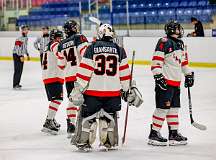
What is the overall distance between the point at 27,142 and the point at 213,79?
641cm

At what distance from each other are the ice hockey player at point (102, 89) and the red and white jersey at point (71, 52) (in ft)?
2.17

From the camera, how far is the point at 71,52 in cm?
626

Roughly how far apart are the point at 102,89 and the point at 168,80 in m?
0.74

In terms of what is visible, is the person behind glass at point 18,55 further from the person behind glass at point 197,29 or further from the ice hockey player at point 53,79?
the ice hockey player at point 53,79

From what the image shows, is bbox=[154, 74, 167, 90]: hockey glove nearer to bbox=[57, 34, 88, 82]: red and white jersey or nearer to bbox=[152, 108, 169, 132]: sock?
bbox=[152, 108, 169, 132]: sock

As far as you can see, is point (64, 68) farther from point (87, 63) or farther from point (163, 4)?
point (163, 4)

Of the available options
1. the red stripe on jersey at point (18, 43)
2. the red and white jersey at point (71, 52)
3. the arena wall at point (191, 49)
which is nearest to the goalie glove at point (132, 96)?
the red and white jersey at point (71, 52)

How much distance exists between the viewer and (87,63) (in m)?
5.48

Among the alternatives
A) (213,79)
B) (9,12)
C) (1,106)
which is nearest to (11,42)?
(9,12)

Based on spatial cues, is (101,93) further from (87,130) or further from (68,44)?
(68,44)

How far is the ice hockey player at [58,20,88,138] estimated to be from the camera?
246 inches

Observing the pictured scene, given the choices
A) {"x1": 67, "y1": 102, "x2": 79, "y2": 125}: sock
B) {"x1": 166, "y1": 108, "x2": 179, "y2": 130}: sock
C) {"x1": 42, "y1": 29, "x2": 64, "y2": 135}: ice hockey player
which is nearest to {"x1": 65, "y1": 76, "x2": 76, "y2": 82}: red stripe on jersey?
{"x1": 67, "y1": 102, "x2": 79, "y2": 125}: sock

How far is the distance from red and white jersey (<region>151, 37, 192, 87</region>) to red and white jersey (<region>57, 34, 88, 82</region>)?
831 millimetres

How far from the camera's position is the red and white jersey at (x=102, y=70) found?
18.0 feet
